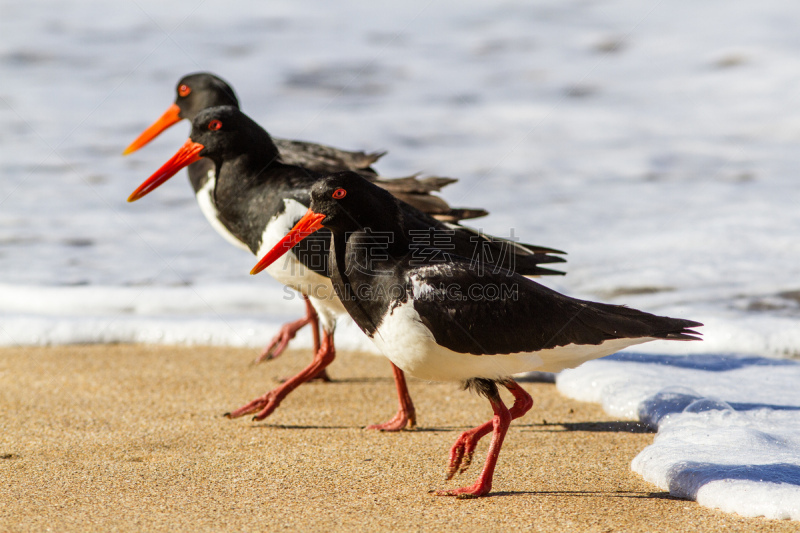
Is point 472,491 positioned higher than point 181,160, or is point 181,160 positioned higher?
point 181,160

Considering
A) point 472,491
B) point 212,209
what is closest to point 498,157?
point 212,209

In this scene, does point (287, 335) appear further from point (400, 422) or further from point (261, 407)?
point (400, 422)

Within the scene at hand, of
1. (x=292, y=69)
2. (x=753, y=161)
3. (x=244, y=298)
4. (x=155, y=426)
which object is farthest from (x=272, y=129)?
(x=155, y=426)

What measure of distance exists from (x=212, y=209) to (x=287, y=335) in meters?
1.05

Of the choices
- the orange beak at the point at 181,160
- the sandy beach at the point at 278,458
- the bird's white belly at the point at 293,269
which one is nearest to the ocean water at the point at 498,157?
the sandy beach at the point at 278,458

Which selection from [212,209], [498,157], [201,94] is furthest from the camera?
[498,157]

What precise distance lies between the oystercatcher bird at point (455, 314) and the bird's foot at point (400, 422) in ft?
2.57

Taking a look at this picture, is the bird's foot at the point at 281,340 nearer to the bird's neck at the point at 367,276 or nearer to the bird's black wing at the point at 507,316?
the bird's neck at the point at 367,276

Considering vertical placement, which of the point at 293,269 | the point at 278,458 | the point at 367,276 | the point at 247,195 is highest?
the point at 247,195

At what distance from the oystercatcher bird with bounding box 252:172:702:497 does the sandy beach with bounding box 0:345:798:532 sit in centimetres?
31

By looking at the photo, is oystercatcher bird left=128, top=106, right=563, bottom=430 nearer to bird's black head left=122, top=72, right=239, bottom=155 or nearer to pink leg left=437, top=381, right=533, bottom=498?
pink leg left=437, top=381, right=533, bottom=498

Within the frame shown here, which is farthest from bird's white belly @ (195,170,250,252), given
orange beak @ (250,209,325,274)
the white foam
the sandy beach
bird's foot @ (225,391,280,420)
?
the white foam

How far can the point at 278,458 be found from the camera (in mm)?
3775

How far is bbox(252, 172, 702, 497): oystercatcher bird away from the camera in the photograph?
3273 mm
